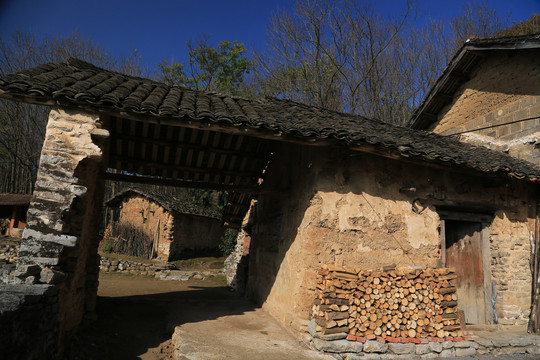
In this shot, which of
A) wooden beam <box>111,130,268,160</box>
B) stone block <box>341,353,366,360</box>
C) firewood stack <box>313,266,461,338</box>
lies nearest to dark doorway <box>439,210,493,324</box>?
firewood stack <box>313,266,461,338</box>

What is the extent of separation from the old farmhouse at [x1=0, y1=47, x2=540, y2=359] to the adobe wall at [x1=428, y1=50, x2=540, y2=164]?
3.95 feet

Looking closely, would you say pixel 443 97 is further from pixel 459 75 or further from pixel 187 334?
pixel 187 334

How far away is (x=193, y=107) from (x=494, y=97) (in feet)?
24.0

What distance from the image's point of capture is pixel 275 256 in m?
6.67

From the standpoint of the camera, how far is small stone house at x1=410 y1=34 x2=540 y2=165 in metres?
7.30

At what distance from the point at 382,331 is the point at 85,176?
464 cm

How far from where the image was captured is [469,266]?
6.46 m

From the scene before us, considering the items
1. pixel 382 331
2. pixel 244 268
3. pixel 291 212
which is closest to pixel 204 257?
pixel 244 268

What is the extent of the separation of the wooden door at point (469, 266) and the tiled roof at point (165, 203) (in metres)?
14.1

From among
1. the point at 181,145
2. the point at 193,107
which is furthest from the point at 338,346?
the point at 181,145

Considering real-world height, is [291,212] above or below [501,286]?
above

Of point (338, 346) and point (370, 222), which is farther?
point (370, 222)

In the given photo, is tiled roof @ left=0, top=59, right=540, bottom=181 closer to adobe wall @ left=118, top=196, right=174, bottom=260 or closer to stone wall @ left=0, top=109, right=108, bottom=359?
stone wall @ left=0, top=109, right=108, bottom=359

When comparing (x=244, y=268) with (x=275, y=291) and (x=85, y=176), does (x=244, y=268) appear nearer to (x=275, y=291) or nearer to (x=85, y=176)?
(x=275, y=291)
